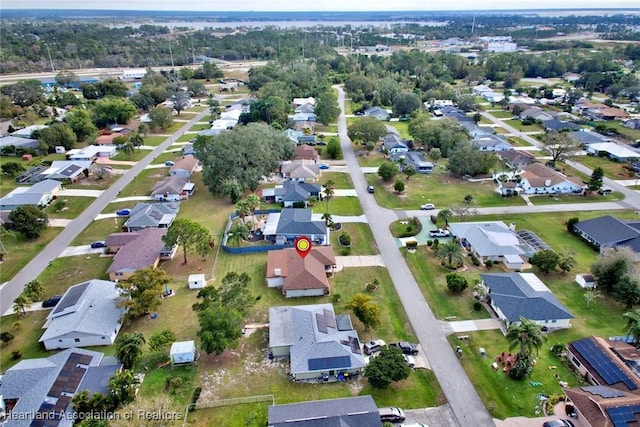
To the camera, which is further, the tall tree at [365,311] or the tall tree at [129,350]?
the tall tree at [365,311]

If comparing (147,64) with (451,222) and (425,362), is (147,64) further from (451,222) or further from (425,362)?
(425,362)

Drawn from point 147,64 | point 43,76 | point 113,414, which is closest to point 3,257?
point 113,414

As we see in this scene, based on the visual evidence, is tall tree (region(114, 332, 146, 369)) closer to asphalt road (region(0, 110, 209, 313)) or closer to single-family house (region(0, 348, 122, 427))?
single-family house (region(0, 348, 122, 427))

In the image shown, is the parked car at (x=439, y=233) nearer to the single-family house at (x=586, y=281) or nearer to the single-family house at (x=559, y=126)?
the single-family house at (x=586, y=281)

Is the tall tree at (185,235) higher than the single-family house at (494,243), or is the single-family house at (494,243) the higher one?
the tall tree at (185,235)

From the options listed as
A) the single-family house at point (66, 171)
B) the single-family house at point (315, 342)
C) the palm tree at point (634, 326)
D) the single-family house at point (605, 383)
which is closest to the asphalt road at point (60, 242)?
the single-family house at point (66, 171)
